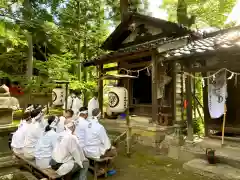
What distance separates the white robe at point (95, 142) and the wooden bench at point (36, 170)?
133 centimetres

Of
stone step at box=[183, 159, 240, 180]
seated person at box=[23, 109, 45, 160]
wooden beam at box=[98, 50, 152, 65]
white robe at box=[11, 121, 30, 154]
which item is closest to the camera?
stone step at box=[183, 159, 240, 180]

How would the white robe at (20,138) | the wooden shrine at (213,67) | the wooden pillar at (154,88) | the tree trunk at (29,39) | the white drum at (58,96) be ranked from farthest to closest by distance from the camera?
1. the tree trunk at (29,39)
2. the white drum at (58,96)
3. the wooden pillar at (154,88)
4. the wooden shrine at (213,67)
5. the white robe at (20,138)

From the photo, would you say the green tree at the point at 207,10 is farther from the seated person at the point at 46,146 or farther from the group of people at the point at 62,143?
the seated person at the point at 46,146

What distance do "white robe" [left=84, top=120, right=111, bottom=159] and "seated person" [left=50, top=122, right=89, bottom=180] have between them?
3.62 ft

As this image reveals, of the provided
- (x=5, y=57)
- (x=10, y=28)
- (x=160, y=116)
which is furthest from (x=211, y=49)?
(x=5, y=57)

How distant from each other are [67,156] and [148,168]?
3.33m

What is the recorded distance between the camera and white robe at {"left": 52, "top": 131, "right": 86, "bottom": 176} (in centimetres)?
449

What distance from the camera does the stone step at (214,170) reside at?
18.3ft

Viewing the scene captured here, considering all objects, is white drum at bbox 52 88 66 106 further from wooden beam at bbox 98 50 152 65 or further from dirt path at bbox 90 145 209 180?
dirt path at bbox 90 145 209 180

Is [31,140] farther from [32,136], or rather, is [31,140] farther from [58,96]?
[58,96]

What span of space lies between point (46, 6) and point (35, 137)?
51.2 ft

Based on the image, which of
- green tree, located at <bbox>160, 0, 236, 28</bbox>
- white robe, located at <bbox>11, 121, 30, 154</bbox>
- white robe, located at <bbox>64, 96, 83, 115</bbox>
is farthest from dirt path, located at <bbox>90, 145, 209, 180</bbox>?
green tree, located at <bbox>160, 0, 236, 28</bbox>

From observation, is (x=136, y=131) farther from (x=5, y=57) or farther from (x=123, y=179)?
(x=5, y=57)

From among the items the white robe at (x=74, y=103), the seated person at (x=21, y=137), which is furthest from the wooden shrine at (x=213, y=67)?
the white robe at (x=74, y=103)
